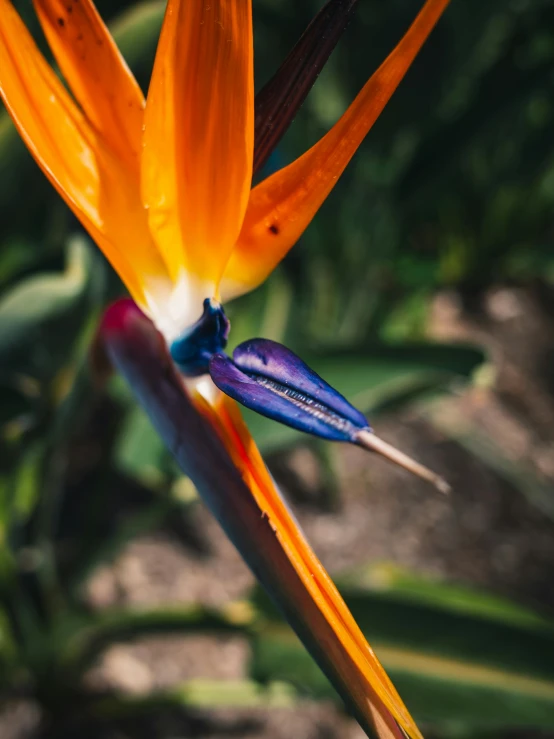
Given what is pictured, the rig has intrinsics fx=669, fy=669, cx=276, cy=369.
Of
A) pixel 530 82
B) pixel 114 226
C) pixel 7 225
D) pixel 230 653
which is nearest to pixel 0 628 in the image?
pixel 230 653

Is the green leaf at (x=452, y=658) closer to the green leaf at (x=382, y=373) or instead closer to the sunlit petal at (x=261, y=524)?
the green leaf at (x=382, y=373)

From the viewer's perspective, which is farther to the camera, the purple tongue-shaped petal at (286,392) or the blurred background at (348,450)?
the blurred background at (348,450)

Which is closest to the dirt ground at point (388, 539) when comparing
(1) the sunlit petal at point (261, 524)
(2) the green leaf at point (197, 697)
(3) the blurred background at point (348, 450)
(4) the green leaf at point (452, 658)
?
(3) the blurred background at point (348, 450)

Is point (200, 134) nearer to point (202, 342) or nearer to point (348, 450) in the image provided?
point (202, 342)

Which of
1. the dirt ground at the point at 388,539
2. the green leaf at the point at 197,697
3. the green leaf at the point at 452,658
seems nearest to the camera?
the green leaf at the point at 452,658

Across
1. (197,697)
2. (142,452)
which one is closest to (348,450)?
(197,697)

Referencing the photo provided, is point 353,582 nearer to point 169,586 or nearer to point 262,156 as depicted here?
point 169,586

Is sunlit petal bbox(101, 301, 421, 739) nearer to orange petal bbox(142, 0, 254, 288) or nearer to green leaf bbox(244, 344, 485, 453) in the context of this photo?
orange petal bbox(142, 0, 254, 288)
